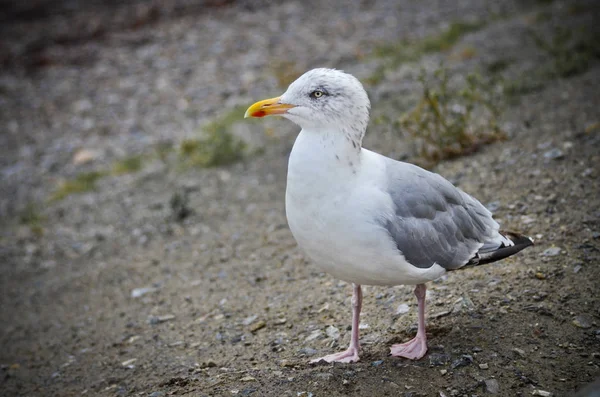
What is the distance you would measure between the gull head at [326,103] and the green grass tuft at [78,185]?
6124mm

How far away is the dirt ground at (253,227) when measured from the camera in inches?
171

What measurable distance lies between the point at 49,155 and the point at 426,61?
6.46 meters

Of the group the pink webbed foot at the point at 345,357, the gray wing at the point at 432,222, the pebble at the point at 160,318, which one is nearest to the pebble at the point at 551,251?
the gray wing at the point at 432,222

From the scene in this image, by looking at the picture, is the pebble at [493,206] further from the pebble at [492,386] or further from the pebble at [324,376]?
the pebble at [324,376]

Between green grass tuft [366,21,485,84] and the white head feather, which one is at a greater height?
green grass tuft [366,21,485,84]

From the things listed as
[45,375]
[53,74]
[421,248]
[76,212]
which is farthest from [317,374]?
[53,74]

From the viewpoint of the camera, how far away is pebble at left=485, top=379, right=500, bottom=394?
3806 mm

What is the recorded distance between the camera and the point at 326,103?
3.93m

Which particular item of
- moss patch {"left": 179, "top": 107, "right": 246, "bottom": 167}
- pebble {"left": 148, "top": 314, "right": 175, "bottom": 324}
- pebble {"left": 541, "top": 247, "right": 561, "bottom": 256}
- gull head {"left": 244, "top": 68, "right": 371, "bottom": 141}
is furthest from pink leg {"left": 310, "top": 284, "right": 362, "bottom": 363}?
moss patch {"left": 179, "top": 107, "right": 246, "bottom": 167}

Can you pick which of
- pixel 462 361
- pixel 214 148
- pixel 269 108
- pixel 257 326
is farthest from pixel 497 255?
pixel 214 148

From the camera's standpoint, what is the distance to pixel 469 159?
22.8ft

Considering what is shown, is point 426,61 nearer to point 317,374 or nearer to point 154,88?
point 154,88

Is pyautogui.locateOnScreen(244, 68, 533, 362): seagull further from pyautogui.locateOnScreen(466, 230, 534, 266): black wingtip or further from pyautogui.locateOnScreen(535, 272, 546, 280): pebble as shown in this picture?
pyautogui.locateOnScreen(535, 272, 546, 280): pebble

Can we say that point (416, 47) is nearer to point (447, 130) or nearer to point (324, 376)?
point (447, 130)
